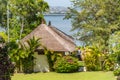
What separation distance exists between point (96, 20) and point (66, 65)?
8479 millimetres

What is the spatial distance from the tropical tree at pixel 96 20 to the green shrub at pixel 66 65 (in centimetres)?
520

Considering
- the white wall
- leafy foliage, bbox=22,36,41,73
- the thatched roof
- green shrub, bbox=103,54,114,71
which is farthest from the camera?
the thatched roof

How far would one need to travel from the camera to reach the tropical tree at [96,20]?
1287 inches

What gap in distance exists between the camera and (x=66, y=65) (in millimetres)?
27562

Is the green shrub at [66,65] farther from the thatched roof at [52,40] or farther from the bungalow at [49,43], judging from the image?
the thatched roof at [52,40]

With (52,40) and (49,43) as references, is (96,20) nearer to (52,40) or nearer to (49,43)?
(52,40)

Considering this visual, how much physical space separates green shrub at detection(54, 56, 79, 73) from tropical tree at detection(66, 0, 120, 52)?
17.1ft

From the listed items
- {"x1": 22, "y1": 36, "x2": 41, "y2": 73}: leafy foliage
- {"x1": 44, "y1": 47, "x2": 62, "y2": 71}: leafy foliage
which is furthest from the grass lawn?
{"x1": 44, "y1": 47, "x2": 62, "y2": 71}: leafy foliage

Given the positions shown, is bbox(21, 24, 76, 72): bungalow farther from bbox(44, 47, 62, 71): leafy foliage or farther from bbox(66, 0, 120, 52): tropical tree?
bbox(66, 0, 120, 52): tropical tree

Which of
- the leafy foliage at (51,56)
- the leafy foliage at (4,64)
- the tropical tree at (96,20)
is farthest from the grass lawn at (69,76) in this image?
the leafy foliage at (4,64)

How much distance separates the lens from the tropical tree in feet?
107

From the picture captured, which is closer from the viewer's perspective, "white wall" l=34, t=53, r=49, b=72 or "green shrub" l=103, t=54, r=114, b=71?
"green shrub" l=103, t=54, r=114, b=71

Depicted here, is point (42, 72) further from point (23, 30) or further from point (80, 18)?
point (23, 30)

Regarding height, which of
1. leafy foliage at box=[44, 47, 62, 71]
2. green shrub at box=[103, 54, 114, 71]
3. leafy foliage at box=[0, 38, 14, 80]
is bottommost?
green shrub at box=[103, 54, 114, 71]
